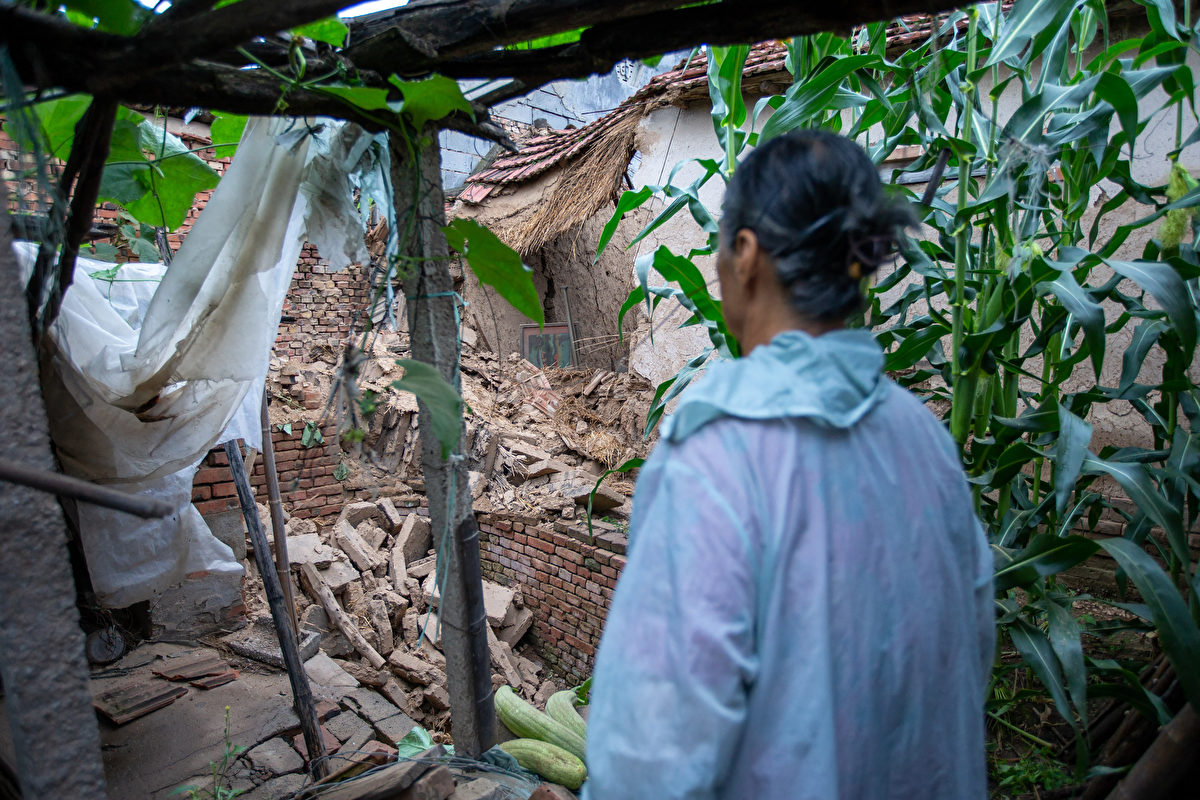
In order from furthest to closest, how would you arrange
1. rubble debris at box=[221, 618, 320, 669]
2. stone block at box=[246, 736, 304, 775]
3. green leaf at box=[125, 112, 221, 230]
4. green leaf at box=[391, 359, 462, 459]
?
rubble debris at box=[221, 618, 320, 669] < stone block at box=[246, 736, 304, 775] < green leaf at box=[125, 112, 221, 230] < green leaf at box=[391, 359, 462, 459]

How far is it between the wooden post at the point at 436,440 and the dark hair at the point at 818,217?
1222 millimetres

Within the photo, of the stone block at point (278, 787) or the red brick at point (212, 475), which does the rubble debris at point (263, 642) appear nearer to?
the red brick at point (212, 475)

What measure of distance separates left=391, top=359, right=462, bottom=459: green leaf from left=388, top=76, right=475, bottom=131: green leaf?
2.15ft

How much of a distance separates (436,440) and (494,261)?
622 millimetres

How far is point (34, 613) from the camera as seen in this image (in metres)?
1.41

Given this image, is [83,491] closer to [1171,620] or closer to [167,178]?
[167,178]

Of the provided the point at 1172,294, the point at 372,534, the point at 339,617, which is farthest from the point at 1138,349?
the point at 372,534

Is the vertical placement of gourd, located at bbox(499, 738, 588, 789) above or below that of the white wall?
below

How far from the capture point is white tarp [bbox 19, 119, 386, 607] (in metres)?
2.07

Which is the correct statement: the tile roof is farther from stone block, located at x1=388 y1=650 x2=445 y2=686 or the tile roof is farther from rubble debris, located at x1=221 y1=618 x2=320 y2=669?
stone block, located at x1=388 y1=650 x2=445 y2=686

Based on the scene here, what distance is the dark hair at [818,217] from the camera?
968mm

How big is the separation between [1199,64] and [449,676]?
5.19 m

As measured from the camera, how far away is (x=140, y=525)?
338cm

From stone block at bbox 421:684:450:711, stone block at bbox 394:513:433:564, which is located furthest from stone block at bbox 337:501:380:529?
stone block at bbox 421:684:450:711
